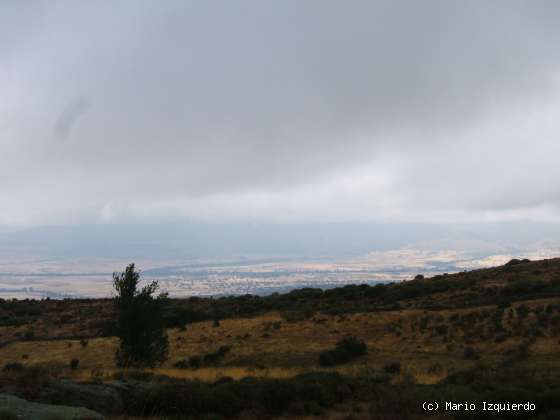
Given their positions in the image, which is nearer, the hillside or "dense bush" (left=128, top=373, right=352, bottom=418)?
"dense bush" (left=128, top=373, right=352, bottom=418)

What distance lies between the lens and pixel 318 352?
25.7 meters

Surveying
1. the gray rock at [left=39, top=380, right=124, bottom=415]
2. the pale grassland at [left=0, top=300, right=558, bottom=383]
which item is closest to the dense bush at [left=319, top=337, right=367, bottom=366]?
the pale grassland at [left=0, top=300, right=558, bottom=383]

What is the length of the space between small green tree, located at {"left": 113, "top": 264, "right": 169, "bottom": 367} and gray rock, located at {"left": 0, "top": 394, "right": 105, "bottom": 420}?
1297 centimetres

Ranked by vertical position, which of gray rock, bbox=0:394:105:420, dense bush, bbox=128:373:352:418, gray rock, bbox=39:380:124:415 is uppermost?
gray rock, bbox=0:394:105:420

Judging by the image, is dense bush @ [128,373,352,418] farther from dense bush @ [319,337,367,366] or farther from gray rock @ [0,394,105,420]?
dense bush @ [319,337,367,366]

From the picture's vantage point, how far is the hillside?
12180mm

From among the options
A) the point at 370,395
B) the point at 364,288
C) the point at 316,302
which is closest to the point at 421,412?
the point at 370,395

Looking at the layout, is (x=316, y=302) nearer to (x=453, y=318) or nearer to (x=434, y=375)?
(x=453, y=318)

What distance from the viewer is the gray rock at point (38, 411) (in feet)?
31.2

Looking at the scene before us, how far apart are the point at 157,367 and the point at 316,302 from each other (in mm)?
22885

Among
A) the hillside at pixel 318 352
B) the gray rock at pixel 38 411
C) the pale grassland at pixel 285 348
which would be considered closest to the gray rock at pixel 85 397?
the hillside at pixel 318 352

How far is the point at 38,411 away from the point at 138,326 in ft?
46.8

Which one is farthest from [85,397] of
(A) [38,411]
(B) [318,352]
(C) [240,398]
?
(B) [318,352]

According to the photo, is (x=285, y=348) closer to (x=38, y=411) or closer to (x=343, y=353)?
(x=343, y=353)
